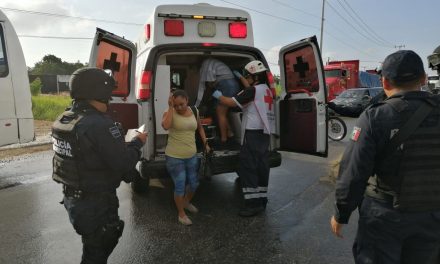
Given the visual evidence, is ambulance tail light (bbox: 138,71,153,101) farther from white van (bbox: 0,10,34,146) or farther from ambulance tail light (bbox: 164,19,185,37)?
white van (bbox: 0,10,34,146)

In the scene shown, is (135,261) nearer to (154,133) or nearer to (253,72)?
(154,133)

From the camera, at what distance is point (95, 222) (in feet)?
8.36

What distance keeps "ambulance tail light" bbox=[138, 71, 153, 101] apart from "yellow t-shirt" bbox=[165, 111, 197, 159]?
42cm

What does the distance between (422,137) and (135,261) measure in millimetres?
2701

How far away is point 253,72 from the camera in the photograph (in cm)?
487

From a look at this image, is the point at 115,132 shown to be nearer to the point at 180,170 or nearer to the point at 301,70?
the point at 180,170

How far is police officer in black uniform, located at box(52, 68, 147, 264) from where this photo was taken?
247cm

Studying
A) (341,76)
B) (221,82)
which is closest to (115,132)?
(221,82)

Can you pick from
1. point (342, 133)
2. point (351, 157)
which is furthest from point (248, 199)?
point (342, 133)

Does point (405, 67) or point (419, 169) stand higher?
point (405, 67)

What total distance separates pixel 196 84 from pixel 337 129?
→ 5275mm

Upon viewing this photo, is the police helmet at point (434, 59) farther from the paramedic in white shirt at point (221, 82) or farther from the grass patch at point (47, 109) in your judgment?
the grass patch at point (47, 109)

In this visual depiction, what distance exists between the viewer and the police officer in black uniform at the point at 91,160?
8.10 feet

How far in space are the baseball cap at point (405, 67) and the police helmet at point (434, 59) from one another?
2.54 metres
